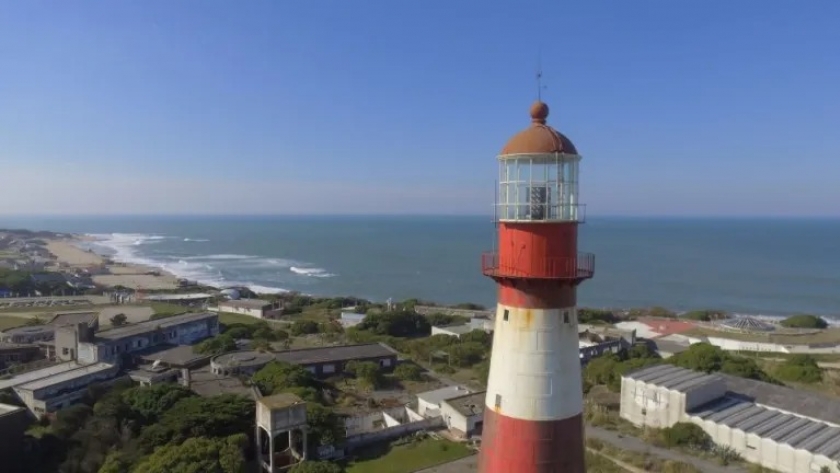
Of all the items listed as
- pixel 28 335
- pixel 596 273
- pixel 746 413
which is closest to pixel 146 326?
pixel 28 335

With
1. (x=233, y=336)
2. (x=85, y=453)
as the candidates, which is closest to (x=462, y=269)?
(x=233, y=336)

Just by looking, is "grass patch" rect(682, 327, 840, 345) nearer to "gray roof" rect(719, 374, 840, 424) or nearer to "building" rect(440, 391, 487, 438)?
"gray roof" rect(719, 374, 840, 424)

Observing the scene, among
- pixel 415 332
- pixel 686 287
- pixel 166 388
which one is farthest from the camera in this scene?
pixel 686 287

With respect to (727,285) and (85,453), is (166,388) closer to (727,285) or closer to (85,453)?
(85,453)

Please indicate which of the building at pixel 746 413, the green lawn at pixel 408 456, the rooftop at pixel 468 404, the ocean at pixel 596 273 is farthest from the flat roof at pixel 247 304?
the building at pixel 746 413

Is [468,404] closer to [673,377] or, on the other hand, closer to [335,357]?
[673,377]

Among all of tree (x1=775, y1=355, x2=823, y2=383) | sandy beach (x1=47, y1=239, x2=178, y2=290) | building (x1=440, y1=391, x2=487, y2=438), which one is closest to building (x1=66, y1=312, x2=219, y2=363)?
building (x1=440, y1=391, x2=487, y2=438)

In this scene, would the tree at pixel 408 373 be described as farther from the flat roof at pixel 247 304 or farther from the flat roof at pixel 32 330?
the flat roof at pixel 32 330
